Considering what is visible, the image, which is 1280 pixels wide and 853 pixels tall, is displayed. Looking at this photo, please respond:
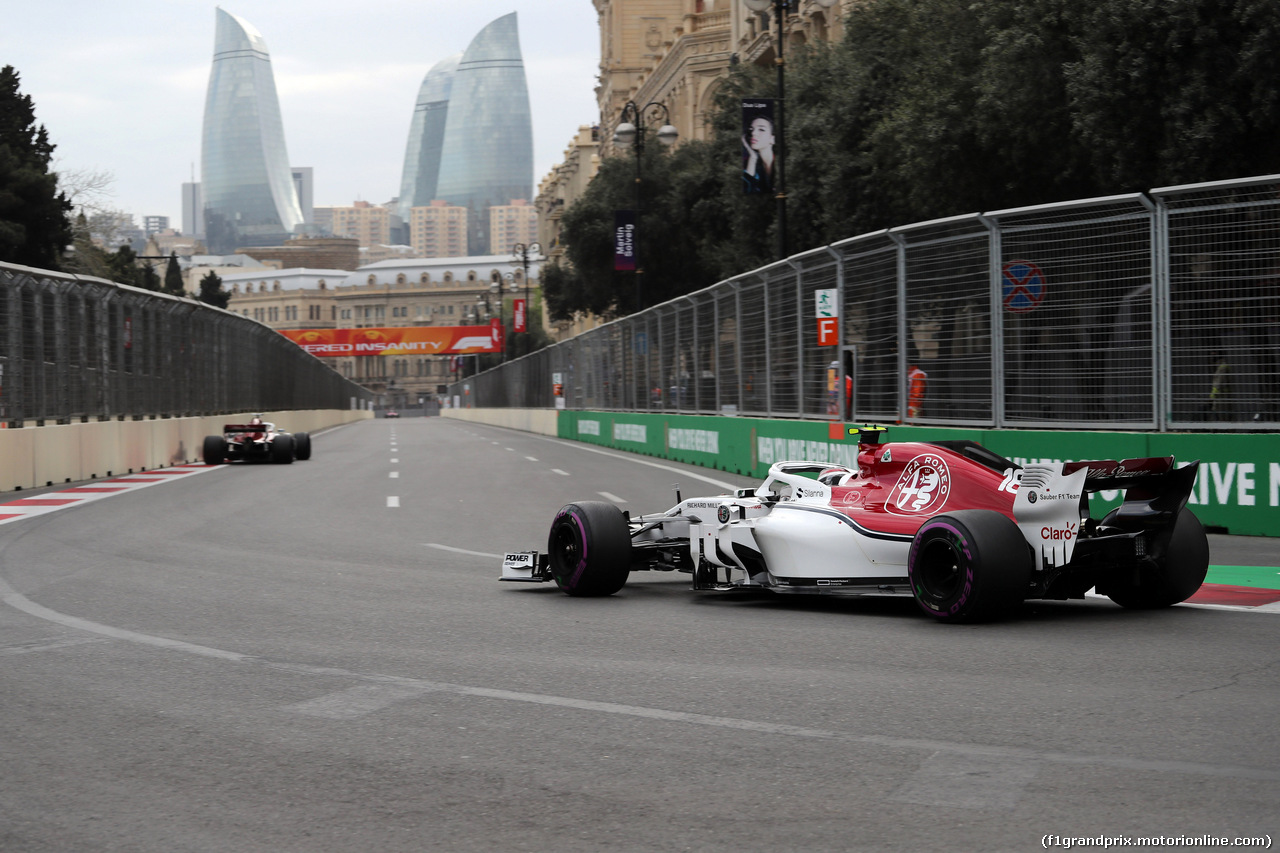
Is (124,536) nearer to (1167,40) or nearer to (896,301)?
(896,301)

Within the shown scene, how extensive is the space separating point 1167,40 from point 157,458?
19.5m

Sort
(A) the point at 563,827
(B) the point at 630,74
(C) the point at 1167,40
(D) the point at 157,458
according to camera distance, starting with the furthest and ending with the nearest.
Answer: (B) the point at 630,74
(D) the point at 157,458
(C) the point at 1167,40
(A) the point at 563,827

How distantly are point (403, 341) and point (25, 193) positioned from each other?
239ft

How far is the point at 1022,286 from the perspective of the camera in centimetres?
1441

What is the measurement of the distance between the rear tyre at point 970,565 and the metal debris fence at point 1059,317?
582 centimetres

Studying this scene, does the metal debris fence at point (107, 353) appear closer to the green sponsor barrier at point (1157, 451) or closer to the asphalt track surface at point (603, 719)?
the green sponsor barrier at point (1157, 451)

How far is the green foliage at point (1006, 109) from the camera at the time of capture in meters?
23.3

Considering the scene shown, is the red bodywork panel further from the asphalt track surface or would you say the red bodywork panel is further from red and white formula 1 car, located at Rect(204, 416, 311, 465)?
red and white formula 1 car, located at Rect(204, 416, 311, 465)

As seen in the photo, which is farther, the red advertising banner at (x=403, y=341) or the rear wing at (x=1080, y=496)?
the red advertising banner at (x=403, y=341)

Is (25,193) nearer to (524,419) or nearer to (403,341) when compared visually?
(524,419)

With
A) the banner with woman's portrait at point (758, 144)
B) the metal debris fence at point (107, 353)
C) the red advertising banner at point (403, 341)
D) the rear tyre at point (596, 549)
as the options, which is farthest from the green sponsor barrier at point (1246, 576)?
the red advertising banner at point (403, 341)

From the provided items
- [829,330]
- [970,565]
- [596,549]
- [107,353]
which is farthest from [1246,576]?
[107,353]

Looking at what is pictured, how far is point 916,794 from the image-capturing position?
446 centimetres

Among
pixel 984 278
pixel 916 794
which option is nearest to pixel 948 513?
pixel 916 794
